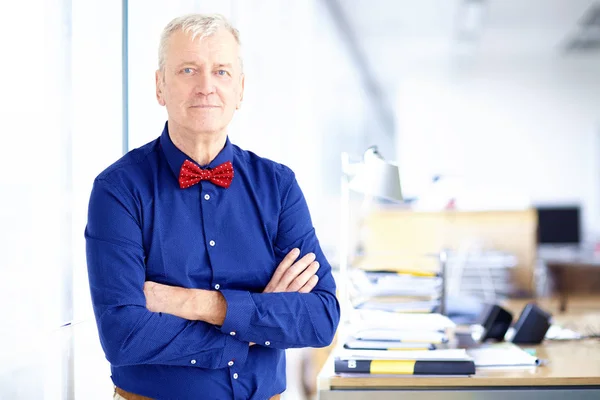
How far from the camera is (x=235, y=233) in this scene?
1.69 m

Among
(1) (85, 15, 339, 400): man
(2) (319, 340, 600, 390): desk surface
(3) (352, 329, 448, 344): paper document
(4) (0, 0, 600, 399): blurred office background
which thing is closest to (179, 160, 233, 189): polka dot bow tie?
(1) (85, 15, 339, 400): man

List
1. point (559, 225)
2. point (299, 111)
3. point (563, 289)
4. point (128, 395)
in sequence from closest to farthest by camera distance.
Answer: point (128, 395)
point (299, 111)
point (563, 289)
point (559, 225)

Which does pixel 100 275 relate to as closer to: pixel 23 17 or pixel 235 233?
pixel 235 233

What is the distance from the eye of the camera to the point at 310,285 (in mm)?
1757

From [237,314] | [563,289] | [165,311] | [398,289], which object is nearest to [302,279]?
[237,314]

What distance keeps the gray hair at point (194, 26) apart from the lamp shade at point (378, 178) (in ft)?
2.72

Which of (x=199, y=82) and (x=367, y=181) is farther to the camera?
(x=367, y=181)

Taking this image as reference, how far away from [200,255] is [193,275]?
0.05 m

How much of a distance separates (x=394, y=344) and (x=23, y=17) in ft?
4.80

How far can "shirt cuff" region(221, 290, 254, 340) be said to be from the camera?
1.58m

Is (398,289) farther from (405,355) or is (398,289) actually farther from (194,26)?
(194,26)

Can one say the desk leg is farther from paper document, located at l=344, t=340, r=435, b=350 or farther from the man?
the man

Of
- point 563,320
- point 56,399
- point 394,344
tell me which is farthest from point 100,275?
point 563,320

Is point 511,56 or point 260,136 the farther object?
point 511,56
